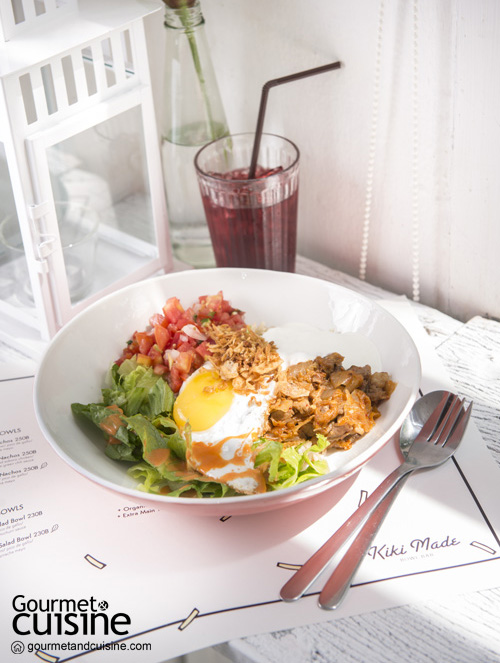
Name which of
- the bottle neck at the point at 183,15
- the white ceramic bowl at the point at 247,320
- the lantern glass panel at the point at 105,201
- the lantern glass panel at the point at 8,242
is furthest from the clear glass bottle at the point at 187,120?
the lantern glass panel at the point at 8,242

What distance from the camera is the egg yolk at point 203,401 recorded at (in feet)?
3.82

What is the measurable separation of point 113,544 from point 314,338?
0.49 metres

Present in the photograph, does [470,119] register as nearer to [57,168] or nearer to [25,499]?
[57,168]

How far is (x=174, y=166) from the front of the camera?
1583mm

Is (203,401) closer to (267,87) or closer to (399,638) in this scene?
(399,638)

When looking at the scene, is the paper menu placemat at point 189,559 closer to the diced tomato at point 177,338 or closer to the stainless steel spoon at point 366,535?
the stainless steel spoon at point 366,535

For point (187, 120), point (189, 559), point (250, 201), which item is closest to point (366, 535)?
point (189, 559)

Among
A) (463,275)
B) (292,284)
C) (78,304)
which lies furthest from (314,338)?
(78,304)

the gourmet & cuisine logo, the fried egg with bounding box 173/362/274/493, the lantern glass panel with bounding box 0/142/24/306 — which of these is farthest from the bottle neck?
the gourmet & cuisine logo

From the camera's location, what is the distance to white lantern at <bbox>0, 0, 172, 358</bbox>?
4.04 ft

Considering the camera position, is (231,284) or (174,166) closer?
(231,284)

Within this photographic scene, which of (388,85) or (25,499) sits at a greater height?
(388,85)

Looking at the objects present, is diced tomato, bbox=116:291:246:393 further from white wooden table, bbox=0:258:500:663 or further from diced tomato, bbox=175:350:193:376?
white wooden table, bbox=0:258:500:663

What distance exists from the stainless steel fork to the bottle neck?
2.81ft
